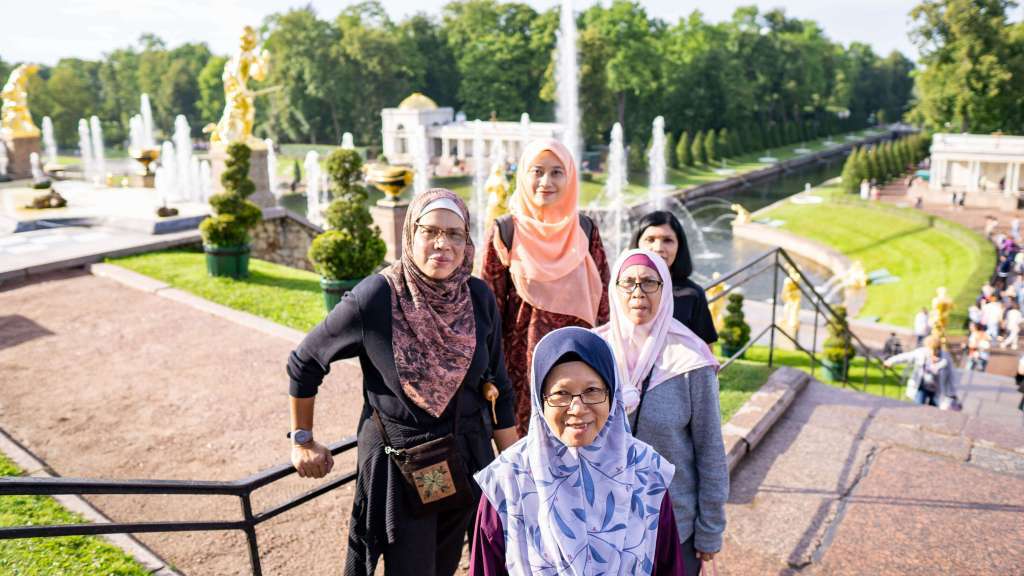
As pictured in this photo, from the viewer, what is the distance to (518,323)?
12.4 feet

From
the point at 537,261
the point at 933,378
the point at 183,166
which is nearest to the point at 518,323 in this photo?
the point at 537,261

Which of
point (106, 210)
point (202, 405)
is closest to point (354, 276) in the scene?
point (202, 405)

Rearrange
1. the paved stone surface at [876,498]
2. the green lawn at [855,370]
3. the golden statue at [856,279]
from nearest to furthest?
the paved stone surface at [876,498], the green lawn at [855,370], the golden statue at [856,279]

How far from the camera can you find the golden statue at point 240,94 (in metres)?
13.2

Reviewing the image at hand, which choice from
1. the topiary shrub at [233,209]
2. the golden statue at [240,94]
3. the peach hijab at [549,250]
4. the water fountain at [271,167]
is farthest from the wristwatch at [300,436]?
the golden statue at [240,94]

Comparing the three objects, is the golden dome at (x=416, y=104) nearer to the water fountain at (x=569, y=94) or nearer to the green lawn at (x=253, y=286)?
the water fountain at (x=569, y=94)

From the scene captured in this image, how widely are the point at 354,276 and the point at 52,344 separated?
9.73ft

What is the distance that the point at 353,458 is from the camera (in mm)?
5016

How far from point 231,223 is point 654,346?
25.8 feet

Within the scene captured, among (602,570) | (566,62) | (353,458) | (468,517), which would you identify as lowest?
(353,458)

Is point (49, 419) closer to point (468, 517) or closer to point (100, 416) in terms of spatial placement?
point (100, 416)

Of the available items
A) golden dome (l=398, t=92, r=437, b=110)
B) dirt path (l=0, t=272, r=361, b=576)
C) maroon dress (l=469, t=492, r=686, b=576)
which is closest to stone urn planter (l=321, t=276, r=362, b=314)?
dirt path (l=0, t=272, r=361, b=576)

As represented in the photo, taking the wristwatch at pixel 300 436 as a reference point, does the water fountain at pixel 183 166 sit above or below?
above

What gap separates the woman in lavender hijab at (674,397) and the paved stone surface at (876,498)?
1.16m
